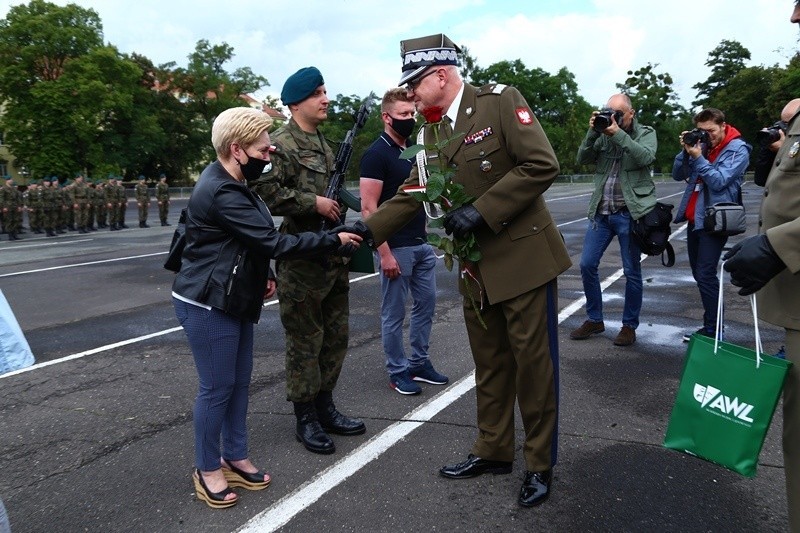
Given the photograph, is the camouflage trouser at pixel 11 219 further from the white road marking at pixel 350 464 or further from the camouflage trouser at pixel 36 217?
the white road marking at pixel 350 464

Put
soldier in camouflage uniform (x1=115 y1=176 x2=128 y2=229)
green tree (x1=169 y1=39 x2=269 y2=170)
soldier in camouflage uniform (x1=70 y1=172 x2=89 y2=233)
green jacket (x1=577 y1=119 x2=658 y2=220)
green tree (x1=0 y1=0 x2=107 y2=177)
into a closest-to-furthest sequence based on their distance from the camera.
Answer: green jacket (x1=577 y1=119 x2=658 y2=220) < soldier in camouflage uniform (x1=70 y1=172 x2=89 y2=233) < soldier in camouflage uniform (x1=115 y1=176 x2=128 y2=229) < green tree (x1=0 y1=0 x2=107 y2=177) < green tree (x1=169 y1=39 x2=269 y2=170)

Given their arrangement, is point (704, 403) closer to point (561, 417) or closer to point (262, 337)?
point (561, 417)

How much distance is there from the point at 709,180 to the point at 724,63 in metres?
99.8

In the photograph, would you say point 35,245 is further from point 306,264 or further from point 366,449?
point 366,449

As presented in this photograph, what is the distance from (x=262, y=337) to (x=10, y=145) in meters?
59.3

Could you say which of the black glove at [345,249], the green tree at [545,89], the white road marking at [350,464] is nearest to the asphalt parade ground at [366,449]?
the white road marking at [350,464]

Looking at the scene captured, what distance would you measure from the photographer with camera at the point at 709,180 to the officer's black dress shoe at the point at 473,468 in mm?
3378

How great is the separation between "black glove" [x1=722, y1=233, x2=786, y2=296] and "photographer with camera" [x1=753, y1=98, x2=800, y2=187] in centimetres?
216

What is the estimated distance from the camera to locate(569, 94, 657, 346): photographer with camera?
19.7ft

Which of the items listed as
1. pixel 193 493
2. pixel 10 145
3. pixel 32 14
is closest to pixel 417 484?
pixel 193 493

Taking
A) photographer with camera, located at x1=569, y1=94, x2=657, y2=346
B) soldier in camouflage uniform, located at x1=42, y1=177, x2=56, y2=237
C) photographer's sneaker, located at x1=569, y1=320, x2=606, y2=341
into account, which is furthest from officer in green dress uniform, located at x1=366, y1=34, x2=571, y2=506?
soldier in camouflage uniform, located at x1=42, y1=177, x2=56, y2=237

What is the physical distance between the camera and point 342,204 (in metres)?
4.36

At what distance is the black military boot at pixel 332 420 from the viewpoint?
4293mm

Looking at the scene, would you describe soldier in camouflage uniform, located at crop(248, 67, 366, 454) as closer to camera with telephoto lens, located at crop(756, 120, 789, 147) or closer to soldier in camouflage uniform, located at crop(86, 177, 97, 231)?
camera with telephoto lens, located at crop(756, 120, 789, 147)
